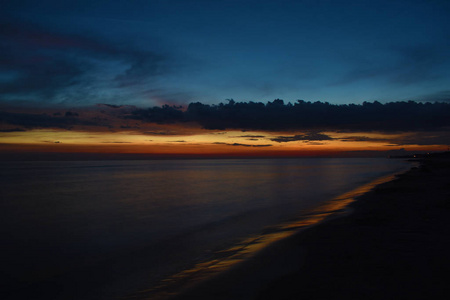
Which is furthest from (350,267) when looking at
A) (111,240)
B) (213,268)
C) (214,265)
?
(111,240)

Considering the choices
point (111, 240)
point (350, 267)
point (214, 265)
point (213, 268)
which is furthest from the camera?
point (111, 240)

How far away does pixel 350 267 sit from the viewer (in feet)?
22.7

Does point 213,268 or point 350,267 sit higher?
point 350,267

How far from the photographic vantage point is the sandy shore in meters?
5.72

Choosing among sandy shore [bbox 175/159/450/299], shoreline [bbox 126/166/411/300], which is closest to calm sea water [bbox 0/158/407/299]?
shoreline [bbox 126/166/411/300]

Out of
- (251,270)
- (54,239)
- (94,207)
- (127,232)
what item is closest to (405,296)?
(251,270)

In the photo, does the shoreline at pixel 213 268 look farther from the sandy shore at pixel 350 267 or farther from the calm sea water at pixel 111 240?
the calm sea water at pixel 111 240

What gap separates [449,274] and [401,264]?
925 mm

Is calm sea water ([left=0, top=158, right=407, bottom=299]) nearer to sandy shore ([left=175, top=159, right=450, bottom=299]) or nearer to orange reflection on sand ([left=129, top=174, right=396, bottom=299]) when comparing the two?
orange reflection on sand ([left=129, top=174, right=396, bottom=299])

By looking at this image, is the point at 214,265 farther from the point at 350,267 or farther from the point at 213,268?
the point at 350,267

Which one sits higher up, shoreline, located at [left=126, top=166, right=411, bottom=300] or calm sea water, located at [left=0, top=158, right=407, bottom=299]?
shoreline, located at [left=126, top=166, right=411, bottom=300]

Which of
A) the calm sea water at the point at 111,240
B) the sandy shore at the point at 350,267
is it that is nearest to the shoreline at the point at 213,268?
the sandy shore at the point at 350,267

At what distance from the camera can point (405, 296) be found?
532 centimetres

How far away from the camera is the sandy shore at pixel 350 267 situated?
18.8 ft
